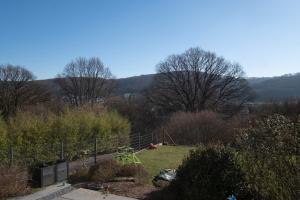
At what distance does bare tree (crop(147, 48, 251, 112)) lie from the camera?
46.6m

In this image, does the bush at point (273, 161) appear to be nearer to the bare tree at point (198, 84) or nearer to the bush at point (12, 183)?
the bush at point (12, 183)

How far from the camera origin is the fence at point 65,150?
1086 cm

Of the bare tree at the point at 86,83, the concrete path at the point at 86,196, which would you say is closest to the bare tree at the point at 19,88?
the bare tree at the point at 86,83

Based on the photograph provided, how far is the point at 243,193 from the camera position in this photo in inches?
223

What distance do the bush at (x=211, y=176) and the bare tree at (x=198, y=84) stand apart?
132ft

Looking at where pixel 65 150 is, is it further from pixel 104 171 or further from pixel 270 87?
pixel 270 87

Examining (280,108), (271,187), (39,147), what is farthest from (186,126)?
(271,187)

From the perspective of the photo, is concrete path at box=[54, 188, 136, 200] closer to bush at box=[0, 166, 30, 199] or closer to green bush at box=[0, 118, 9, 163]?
bush at box=[0, 166, 30, 199]

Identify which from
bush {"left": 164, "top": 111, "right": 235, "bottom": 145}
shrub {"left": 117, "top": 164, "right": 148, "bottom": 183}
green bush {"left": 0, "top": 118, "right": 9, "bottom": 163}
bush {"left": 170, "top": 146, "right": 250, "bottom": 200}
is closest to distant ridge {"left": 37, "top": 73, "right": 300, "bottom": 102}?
bush {"left": 164, "top": 111, "right": 235, "bottom": 145}

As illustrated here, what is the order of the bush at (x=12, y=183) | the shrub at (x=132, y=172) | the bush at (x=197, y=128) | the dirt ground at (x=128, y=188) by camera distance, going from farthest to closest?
the bush at (x=197, y=128) → the shrub at (x=132, y=172) → the dirt ground at (x=128, y=188) → the bush at (x=12, y=183)

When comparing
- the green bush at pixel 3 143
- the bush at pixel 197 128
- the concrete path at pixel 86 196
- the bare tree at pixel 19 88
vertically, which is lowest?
the bush at pixel 197 128

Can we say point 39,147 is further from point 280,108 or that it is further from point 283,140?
point 280,108

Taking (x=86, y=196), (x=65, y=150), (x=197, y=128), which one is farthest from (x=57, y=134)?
(x=197, y=128)

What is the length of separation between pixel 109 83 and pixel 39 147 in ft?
136
